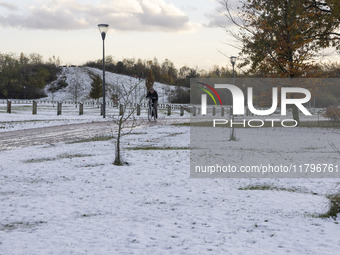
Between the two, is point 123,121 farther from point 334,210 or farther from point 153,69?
point 153,69

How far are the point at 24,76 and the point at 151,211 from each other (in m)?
114

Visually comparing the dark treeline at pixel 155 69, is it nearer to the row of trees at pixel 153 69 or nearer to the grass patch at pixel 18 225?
the row of trees at pixel 153 69

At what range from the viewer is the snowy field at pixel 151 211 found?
4664mm

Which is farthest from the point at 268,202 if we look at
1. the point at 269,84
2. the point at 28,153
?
the point at 269,84

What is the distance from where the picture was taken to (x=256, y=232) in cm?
512

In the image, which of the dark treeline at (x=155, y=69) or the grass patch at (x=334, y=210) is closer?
the grass patch at (x=334, y=210)

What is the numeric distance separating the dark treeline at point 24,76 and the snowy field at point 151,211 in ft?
293

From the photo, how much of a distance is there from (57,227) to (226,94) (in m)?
73.6

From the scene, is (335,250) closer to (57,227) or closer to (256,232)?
(256,232)

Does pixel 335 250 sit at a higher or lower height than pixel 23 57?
lower

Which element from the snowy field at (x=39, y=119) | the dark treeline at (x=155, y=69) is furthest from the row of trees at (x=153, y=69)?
the snowy field at (x=39, y=119)

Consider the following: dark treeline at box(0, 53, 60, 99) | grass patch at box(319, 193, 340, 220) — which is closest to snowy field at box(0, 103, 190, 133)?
grass patch at box(319, 193, 340, 220)

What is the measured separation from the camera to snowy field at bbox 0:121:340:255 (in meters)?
4.66

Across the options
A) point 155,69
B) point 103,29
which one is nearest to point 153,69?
point 155,69
